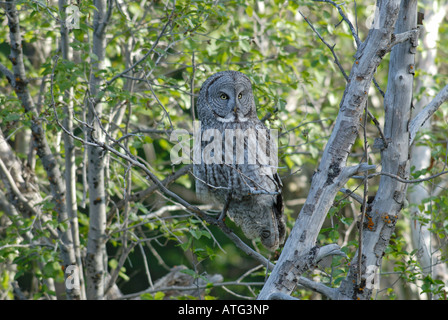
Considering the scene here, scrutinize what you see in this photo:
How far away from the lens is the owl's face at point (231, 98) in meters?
3.23

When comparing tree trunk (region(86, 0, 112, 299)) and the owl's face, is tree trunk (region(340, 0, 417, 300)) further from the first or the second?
tree trunk (region(86, 0, 112, 299))

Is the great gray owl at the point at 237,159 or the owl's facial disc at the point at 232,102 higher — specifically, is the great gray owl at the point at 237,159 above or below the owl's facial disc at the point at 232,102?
below

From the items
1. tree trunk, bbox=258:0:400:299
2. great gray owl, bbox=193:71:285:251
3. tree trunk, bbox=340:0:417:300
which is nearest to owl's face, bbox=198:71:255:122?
great gray owl, bbox=193:71:285:251

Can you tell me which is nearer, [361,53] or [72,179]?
[361,53]

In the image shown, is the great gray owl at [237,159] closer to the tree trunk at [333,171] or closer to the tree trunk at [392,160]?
the tree trunk at [392,160]

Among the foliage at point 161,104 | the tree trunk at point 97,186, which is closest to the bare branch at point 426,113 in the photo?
the foliage at point 161,104

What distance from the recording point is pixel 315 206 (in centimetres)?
188

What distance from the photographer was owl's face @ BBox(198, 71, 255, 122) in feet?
10.6

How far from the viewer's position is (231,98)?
10.7 ft
